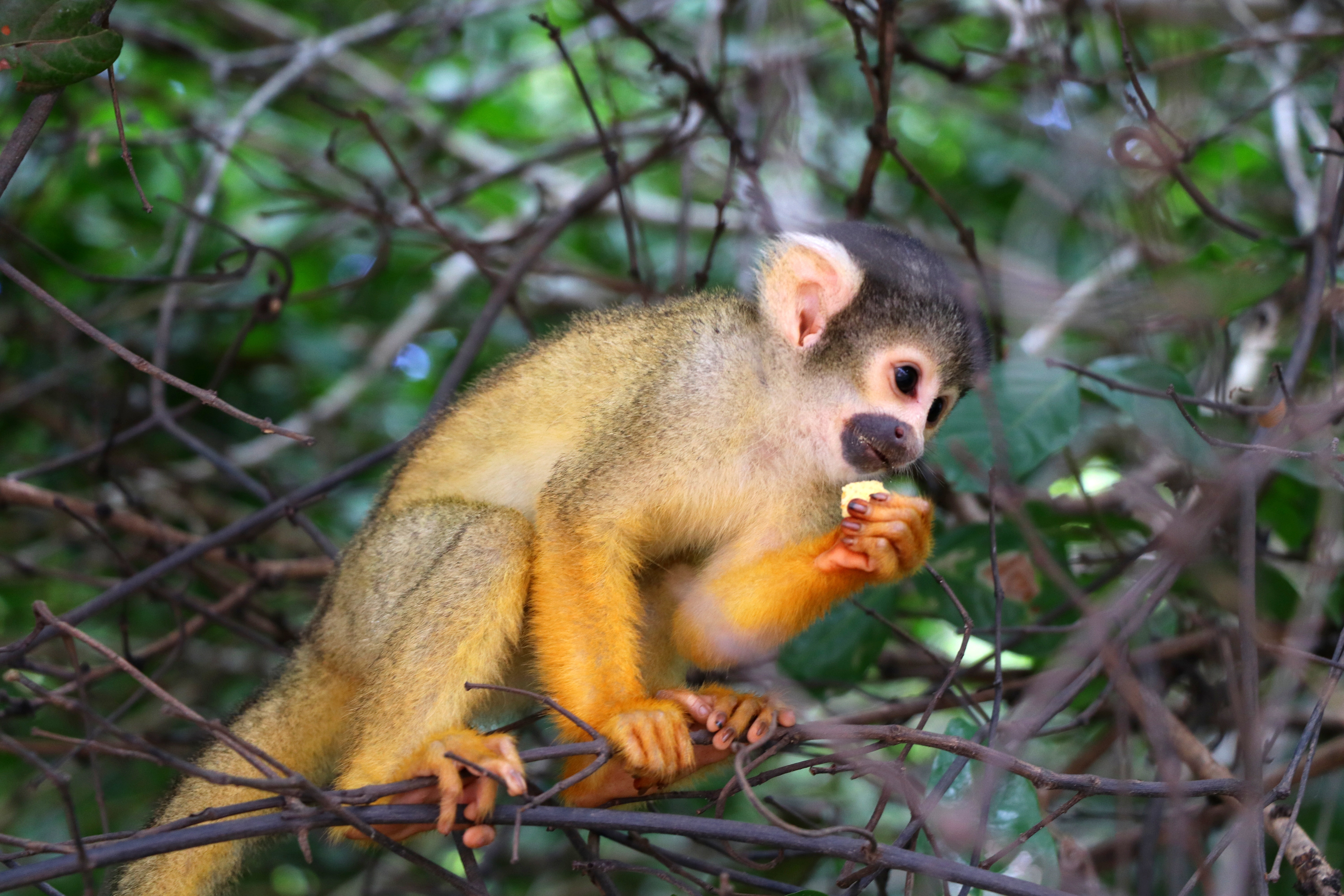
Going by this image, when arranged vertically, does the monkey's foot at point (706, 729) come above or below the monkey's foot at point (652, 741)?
below

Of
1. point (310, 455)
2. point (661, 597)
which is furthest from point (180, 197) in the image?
point (661, 597)

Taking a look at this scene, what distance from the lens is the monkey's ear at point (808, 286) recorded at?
2.38 metres

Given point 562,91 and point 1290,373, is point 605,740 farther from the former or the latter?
point 562,91

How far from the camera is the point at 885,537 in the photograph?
7.29ft

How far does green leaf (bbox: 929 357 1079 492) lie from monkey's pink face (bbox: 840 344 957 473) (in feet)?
0.49

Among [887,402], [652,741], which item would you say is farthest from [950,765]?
[887,402]

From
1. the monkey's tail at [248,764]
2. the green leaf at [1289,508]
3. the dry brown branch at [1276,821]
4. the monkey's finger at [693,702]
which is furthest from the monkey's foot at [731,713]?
the green leaf at [1289,508]

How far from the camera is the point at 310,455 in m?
4.43

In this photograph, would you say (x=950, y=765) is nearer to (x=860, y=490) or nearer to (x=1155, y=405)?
(x=860, y=490)

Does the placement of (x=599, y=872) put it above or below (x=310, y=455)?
above

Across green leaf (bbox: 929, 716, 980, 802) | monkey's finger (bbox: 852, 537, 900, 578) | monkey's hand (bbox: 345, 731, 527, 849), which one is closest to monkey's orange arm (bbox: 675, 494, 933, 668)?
monkey's finger (bbox: 852, 537, 900, 578)

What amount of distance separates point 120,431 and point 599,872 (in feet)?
6.61

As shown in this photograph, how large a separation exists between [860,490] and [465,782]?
3.38 ft

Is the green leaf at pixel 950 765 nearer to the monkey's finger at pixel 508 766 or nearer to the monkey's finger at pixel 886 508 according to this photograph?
the monkey's finger at pixel 886 508
